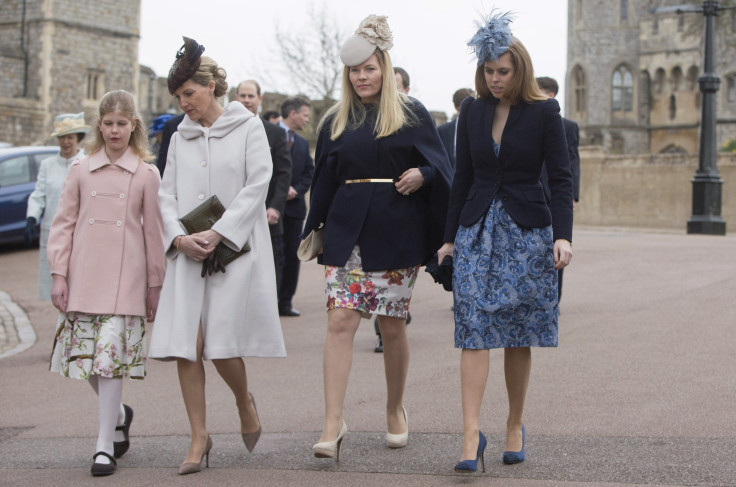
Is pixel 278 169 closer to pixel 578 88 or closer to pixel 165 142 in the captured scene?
pixel 165 142

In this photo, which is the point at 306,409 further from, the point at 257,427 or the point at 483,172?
the point at 483,172

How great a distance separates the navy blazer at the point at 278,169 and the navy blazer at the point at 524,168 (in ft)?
14.1

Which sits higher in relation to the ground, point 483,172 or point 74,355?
point 483,172

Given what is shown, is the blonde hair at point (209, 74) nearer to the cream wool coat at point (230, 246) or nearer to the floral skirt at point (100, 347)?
the cream wool coat at point (230, 246)

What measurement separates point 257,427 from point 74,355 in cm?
90

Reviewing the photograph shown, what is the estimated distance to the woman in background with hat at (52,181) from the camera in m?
8.56

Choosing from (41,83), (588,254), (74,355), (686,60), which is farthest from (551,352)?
(686,60)

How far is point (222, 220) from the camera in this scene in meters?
5.14

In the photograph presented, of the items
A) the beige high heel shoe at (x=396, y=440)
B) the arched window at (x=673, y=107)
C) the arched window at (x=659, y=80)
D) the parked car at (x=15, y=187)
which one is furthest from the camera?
the arched window at (x=659, y=80)

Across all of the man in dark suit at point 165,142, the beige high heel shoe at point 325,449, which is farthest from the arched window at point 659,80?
the beige high heel shoe at point 325,449

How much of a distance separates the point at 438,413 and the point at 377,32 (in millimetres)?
2097

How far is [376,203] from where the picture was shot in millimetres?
5402

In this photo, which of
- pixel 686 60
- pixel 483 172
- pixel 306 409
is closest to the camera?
pixel 483 172

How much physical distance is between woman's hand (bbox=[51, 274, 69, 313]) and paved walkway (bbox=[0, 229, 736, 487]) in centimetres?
75
